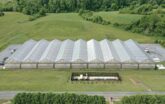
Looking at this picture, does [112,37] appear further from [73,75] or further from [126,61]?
[73,75]

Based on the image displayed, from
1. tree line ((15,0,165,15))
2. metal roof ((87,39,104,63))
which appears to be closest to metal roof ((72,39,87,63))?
metal roof ((87,39,104,63))

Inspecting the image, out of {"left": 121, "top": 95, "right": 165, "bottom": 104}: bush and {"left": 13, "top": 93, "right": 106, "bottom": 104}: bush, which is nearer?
{"left": 121, "top": 95, "right": 165, "bottom": 104}: bush

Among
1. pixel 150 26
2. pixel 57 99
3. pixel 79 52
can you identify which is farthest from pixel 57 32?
pixel 57 99

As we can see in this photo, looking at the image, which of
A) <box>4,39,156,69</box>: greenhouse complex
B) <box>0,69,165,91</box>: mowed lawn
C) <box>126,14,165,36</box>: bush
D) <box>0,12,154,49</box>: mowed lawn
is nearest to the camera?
<box>0,69,165,91</box>: mowed lawn

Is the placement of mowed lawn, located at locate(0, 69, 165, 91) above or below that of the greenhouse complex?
below

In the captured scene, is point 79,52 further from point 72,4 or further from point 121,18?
point 72,4

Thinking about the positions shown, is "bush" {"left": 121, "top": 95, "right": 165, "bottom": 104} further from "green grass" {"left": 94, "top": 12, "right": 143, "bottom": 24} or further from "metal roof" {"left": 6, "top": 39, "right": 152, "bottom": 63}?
"green grass" {"left": 94, "top": 12, "right": 143, "bottom": 24}

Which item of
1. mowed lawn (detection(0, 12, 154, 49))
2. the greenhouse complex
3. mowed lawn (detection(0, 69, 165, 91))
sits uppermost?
the greenhouse complex
